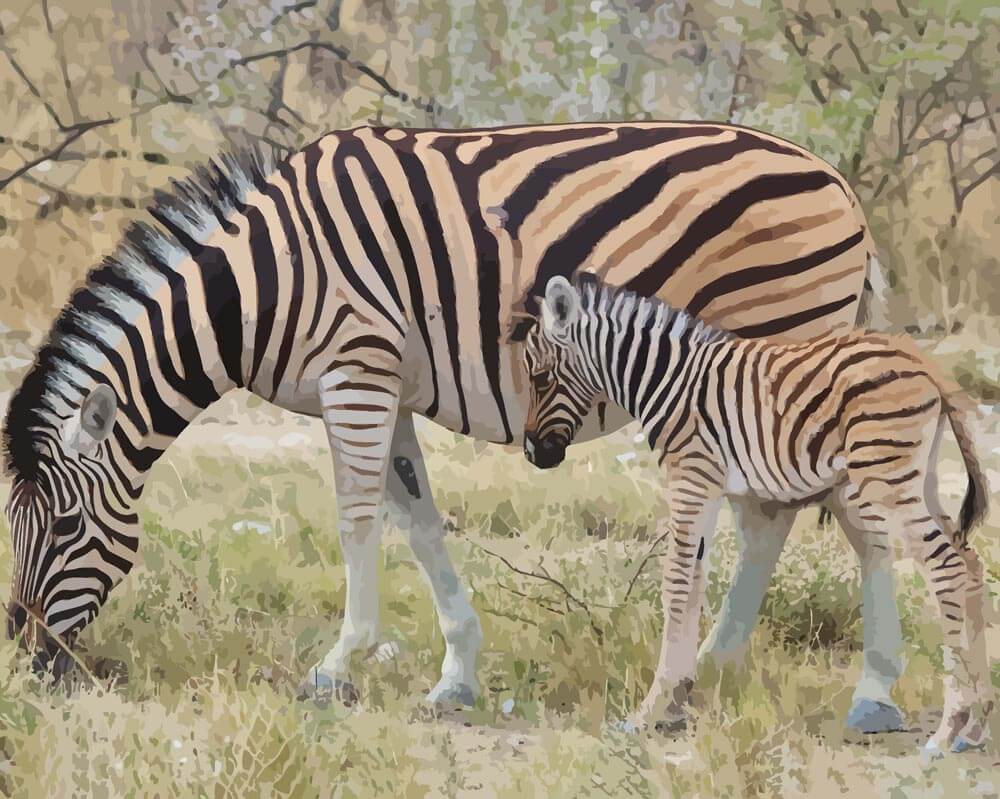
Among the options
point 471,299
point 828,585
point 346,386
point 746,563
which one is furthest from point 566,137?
point 828,585

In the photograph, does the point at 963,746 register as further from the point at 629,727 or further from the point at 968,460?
the point at 629,727

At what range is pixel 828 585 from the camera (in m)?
5.59

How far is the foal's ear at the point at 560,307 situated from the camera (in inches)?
182

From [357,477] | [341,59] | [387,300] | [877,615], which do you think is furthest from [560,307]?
[341,59]

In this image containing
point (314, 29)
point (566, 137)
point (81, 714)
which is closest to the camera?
point (81, 714)

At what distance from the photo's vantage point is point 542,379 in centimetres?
472

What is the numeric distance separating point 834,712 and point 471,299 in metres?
2.08

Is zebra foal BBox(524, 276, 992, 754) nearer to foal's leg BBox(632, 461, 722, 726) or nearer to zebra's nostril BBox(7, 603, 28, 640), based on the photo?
foal's leg BBox(632, 461, 722, 726)

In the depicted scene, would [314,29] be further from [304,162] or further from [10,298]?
[304,162]

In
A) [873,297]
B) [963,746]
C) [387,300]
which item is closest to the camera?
[963,746]

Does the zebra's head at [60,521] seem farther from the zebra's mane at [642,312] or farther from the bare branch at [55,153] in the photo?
the bare branch at [55,153]

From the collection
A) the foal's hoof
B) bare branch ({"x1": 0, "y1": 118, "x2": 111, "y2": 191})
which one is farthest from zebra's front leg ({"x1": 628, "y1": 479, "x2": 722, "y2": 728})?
bare branch ({"x1": 0, "y1": 118, "x2": 111, "y2": 191})

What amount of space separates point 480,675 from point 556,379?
122 cm

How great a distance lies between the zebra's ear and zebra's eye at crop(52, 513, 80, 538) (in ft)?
0.83
